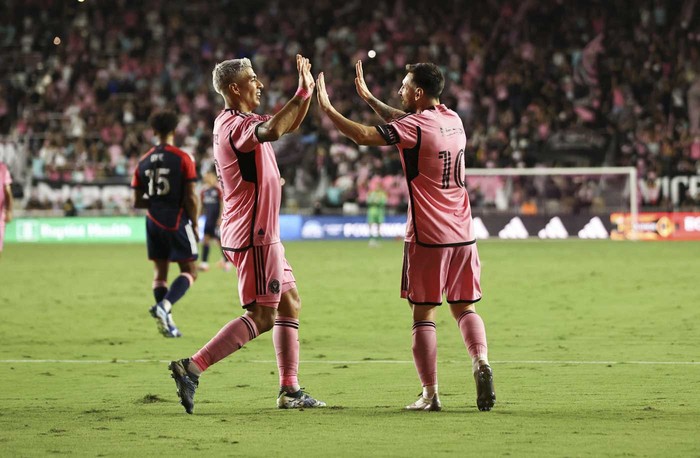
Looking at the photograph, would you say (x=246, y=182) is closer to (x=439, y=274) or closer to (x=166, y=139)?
(x=439, y=274)

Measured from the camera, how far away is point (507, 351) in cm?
1120

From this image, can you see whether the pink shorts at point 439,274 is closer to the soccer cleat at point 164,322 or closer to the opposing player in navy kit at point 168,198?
the soccer cleat at point 164,322

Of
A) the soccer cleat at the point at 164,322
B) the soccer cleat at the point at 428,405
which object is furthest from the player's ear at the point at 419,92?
the soccer cleat at the point at 164,322

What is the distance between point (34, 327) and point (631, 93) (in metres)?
27.6

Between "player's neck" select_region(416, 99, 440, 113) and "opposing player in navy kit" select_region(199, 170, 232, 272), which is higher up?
"player's neck" select_region(416, 99, 440, 113)

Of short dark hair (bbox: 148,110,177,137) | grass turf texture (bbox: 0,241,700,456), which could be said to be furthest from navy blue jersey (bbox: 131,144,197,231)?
grass turf texture (bbox: 0,241,700,456)

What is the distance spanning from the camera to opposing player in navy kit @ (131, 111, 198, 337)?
1317cm

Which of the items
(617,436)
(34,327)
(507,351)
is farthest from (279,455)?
(34,327)

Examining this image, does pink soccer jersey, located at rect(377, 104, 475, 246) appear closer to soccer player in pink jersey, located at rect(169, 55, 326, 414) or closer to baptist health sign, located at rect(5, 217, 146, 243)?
soccer player in pink jersey, located at rect(169, 55, 326, 414)

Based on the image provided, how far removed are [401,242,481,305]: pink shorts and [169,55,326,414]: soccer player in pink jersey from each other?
864 mm

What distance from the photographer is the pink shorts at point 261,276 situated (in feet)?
25.4

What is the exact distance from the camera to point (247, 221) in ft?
25.5

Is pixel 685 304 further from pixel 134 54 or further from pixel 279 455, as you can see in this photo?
pixel 134 54

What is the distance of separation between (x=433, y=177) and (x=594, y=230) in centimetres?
2826
